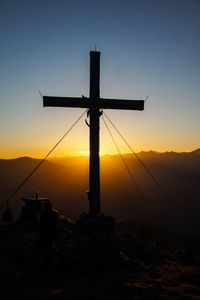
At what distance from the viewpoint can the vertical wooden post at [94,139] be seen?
478 inches

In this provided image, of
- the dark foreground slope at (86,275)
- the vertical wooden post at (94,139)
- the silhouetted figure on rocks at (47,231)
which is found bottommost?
the dark foreground slope at (86,275)

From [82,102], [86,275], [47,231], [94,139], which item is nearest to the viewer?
[86,275]

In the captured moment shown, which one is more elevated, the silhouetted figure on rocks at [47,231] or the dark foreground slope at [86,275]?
the silhouetted figure on rocks at [47,231]

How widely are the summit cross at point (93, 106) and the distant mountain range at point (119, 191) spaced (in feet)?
195

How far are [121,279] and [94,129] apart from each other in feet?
14.6

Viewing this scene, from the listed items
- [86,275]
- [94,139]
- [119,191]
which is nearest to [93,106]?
[94,139]

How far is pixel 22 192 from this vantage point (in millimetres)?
114562

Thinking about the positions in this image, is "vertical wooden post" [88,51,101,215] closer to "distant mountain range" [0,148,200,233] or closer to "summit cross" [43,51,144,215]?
"summit cross" [43,51,144,215]

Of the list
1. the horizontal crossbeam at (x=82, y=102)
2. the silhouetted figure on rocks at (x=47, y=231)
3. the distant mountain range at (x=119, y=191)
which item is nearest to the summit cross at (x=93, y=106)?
the horizontal crossbeam at (x=82, y=102)

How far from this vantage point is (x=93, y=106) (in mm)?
12484

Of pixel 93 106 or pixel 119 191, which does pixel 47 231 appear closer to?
pixel 93 106

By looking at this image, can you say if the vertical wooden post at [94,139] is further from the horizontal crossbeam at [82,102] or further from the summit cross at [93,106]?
the horizontal crossbeam at [82,102]

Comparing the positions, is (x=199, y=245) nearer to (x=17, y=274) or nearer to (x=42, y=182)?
(x=17, y=274)

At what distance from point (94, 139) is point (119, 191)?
332ft
